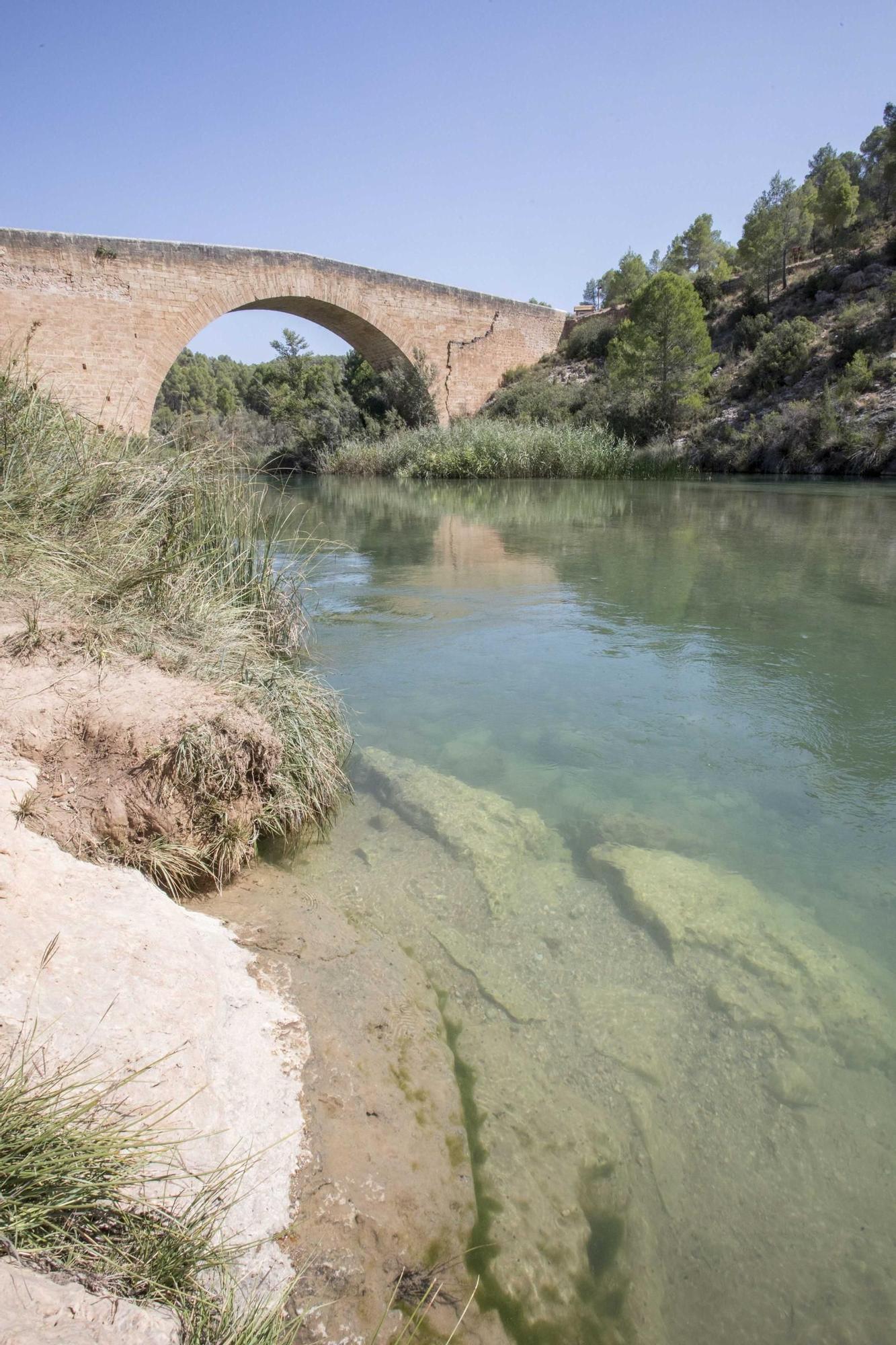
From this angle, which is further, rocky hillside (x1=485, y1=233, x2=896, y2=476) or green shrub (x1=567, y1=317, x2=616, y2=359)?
green shrub (x1=567, y1=317, x2=616, y2=359)

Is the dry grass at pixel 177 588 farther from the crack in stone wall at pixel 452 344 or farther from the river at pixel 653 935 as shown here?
the crack in stone wall at pixel 452 344

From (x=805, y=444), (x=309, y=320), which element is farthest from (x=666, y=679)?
(x=309, y=320)

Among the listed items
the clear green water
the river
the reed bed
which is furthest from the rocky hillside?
the river

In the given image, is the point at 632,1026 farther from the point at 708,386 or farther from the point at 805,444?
the point at 708,386

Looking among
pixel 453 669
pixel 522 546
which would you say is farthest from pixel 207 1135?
pixel 522 546

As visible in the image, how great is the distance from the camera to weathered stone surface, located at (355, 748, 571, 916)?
2559 millimetres

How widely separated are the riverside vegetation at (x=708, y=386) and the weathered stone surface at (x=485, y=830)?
12.0 m

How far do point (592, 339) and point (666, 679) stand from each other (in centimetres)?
2589

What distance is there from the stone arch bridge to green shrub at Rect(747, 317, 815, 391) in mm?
10027

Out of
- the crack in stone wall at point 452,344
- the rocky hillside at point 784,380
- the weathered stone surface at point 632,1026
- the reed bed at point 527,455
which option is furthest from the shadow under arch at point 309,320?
the weathered stone surface at point 632,1026

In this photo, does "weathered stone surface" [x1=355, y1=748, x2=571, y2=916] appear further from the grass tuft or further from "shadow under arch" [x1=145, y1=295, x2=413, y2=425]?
"shadow under arch" [x1=145, y1=295, x2=413, y2=425]

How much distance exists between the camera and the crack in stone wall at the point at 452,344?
2509 centimetres

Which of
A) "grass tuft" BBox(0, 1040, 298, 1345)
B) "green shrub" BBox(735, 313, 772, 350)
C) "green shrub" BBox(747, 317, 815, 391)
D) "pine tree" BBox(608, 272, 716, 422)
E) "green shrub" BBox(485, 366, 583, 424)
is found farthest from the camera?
"green shrub" BBox(485, 366, 583, 424)

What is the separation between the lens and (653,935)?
2.33 metres
